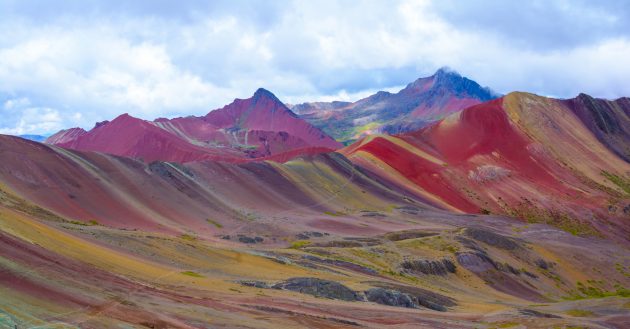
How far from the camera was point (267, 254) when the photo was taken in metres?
66.1

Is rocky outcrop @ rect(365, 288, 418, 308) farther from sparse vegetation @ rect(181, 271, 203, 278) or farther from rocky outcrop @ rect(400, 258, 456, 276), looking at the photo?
rocky outcrop @ rect(400, 258, 456, 276)

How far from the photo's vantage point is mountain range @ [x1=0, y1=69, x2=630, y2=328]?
3650 cm

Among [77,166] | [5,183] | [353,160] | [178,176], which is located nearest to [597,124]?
[353,160]

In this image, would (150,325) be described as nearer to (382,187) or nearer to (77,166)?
(77,166)

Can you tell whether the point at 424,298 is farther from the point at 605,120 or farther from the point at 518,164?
the point at 605,120

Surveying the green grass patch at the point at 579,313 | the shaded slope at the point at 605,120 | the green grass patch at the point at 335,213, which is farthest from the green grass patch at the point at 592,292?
the shaded slope at the point at 605,120

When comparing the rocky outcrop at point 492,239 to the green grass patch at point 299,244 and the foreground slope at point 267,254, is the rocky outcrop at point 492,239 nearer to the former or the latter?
the foreground slope at point 267,254

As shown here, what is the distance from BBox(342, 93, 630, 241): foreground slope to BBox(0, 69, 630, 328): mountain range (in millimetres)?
517

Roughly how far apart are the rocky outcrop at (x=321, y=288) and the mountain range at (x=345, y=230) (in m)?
0.18

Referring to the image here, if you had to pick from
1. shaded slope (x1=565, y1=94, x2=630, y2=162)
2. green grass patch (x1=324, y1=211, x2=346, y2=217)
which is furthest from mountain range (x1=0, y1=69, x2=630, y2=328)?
green grass patch (x1=324, y1=211, x2=346, y2=217)

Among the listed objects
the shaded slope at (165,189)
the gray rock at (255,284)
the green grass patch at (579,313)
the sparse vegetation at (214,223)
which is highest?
the shaded slope at (165,189)

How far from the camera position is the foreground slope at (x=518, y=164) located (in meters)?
140

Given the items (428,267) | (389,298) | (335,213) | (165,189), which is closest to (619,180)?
(335,213)

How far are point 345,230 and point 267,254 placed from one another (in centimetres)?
3046
